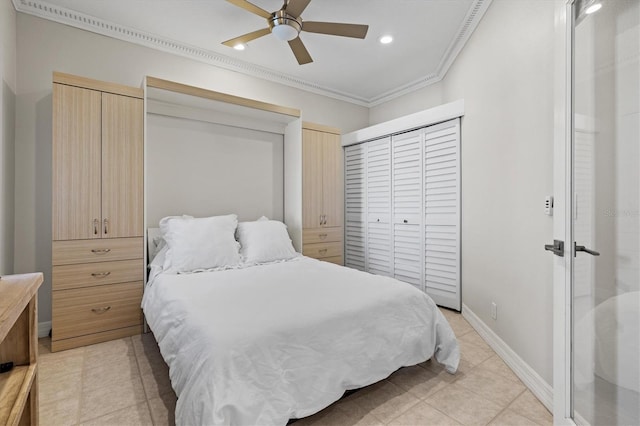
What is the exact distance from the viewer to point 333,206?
3.85m

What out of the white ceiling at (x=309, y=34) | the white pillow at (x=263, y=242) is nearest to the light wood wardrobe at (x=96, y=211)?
the white ceiling at (x=309, y=34)

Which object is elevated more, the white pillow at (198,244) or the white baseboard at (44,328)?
the white pillow at (198,244)

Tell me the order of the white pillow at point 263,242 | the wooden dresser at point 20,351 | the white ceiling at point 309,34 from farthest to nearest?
1. the white pillow at point 263,242
2. the white ceiling at point 309,34
3. the wooden dresser at point 20,351

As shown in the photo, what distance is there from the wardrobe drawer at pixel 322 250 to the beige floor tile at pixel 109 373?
193 cm

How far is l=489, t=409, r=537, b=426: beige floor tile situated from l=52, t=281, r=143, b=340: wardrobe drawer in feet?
8.74

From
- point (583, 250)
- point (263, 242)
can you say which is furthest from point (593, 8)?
point (263, 242)

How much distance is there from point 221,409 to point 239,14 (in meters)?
2.86

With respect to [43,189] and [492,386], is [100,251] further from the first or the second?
[492,386]

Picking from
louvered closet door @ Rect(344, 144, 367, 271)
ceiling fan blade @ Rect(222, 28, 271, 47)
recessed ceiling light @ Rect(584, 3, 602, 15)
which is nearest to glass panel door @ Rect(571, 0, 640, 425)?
recessed ceiling light @ Rect(584, 3, 602, 15)

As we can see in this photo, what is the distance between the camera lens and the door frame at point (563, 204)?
4.71ft

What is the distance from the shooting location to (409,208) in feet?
12.0

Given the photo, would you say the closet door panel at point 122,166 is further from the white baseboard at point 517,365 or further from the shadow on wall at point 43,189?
the white baseboard at point 517,365

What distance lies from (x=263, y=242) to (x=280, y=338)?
159 cm

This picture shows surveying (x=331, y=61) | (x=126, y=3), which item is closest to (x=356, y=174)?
(x=331, y=61)
